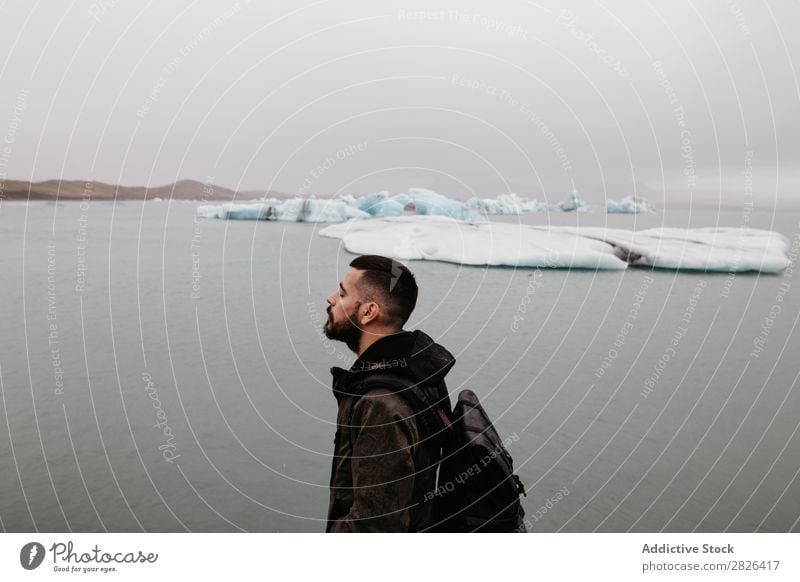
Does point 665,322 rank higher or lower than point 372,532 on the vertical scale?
higher

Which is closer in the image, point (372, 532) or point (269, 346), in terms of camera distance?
point (372, 532)

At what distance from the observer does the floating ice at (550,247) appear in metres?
5.37

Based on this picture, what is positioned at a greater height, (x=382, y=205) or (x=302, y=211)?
(x=382, y=205)

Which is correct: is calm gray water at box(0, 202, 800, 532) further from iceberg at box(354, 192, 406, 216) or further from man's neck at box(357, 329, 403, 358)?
iceberg at box(354, 192, 406, 216)

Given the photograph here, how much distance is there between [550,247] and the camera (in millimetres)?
5852

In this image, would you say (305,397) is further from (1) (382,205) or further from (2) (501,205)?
(2) (501,205)

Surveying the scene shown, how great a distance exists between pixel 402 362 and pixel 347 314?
0.18 metres

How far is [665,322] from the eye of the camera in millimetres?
3693

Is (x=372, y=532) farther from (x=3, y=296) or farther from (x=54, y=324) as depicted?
(x=3, y=296)

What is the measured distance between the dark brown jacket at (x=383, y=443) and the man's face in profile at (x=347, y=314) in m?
0.06

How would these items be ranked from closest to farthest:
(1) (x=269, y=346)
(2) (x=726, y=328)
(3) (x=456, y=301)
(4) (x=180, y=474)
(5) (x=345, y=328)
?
(5) (x=345, y=328)
(4) (x=180, y=474)
(1) (x=269, y=346)
(2) (x=726, y=328)
(3) (x=456, y=301)

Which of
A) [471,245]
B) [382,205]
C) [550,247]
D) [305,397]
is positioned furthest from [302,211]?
[305,397]
